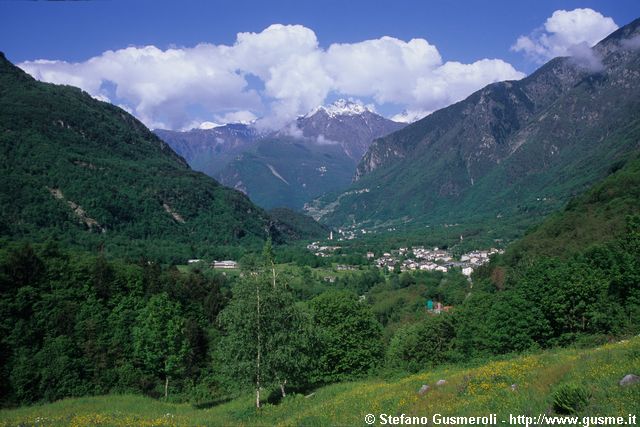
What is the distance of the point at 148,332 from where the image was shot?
32875 mm

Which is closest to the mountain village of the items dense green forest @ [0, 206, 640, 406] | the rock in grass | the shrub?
dense green forest @ [0, 206, 640, 406]

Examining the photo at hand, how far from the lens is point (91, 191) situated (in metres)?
137

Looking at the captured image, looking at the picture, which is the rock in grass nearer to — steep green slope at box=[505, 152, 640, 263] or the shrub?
the shrub

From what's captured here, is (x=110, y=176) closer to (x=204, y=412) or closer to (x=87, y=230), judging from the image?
(x=87, y=230)

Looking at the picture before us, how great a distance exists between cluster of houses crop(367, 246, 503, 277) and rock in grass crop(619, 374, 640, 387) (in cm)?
11345

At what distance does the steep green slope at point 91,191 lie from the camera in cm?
11519

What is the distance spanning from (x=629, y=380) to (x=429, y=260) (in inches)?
5690

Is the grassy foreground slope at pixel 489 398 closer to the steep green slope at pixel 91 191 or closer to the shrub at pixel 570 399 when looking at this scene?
the shrub at pixel 570 399

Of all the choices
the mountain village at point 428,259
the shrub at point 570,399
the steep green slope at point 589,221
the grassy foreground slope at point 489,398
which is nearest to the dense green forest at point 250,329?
the grassy foreground slope at point 489,398

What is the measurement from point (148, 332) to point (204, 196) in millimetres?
158656

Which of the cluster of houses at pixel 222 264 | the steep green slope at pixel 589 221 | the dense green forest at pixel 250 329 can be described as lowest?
the dense green forest at pixel 250 329

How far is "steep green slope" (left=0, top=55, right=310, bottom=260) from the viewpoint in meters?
115

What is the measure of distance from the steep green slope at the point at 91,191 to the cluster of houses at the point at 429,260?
4961cm

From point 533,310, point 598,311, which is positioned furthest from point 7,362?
point 598,311
